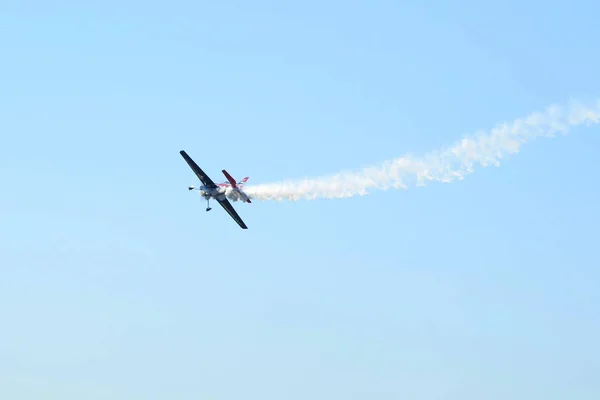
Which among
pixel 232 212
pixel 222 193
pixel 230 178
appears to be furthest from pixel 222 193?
pixel 232 212

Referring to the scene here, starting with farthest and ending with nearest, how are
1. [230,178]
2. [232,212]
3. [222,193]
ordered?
[232,212] < [222,193] < [230,178]

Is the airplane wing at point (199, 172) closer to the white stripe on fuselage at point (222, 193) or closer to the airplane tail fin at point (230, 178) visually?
the white stripe on fuselage at point (222, 193)

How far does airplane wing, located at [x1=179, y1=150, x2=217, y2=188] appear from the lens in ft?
370

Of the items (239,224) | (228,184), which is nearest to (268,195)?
(228,184)

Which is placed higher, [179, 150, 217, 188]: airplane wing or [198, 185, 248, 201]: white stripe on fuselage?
[179, 150, 217, 188]: airplane wing

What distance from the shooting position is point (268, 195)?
108688mm

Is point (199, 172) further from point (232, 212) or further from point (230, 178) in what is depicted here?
point (232, 212)

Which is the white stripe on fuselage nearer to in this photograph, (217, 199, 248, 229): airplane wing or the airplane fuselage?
the airplane fuselage

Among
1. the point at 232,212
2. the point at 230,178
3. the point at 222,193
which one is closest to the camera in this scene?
the point at 230,178

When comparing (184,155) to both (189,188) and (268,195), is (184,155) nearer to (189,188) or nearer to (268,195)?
(189,188)

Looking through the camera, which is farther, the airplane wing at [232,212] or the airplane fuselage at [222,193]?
the airplane wing at [232,212]

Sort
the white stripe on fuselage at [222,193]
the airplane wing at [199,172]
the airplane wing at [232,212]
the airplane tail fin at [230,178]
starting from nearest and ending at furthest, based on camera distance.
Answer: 1. the airplane tail fin at [230,178]
2. the white stripe on fuselage at [222,193]
3. the airplane wing at [199,172]
4. the airplane wing at [232,212]

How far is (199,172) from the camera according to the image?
113 metres

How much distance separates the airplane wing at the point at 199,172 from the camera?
112812 millimetres
